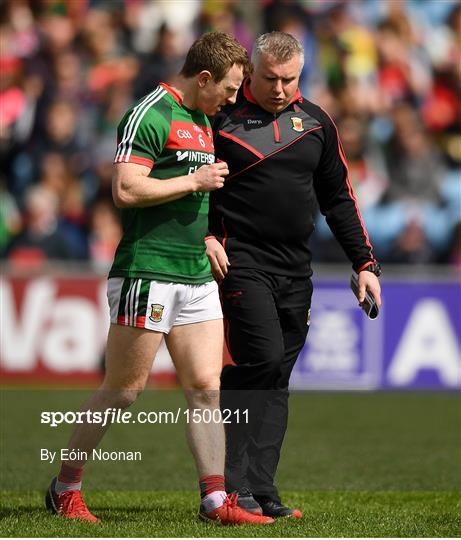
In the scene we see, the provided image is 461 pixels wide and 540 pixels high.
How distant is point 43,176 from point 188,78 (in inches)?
332

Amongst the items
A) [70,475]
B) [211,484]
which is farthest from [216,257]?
[70,475]

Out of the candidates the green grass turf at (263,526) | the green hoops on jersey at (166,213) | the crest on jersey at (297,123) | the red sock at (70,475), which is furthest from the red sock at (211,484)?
the crest on jersey at (297,123)

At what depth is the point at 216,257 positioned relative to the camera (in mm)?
5887

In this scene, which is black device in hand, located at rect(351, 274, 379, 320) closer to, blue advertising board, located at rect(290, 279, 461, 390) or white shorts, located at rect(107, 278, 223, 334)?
white shorts, located at rect(107, 278, 223, 334)

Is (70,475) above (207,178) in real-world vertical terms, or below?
below

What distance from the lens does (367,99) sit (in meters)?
15.3

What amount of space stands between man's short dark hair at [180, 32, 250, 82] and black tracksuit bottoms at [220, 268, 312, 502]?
106 centimetres

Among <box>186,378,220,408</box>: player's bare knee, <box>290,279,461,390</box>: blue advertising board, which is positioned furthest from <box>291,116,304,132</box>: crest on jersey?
<box>290,279,461,390</box>: blue advertising board

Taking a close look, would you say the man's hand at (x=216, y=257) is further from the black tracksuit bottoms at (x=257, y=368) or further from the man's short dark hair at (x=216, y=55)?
the man's short dark hair at (x=216, y=55)

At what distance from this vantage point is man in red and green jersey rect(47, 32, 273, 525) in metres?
5.43

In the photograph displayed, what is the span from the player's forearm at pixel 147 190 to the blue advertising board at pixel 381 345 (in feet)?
23.8

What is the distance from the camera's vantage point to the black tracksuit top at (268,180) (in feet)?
19.6

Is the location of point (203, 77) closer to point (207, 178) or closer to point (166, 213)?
point (207, 178)

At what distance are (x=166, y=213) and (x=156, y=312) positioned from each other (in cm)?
45
